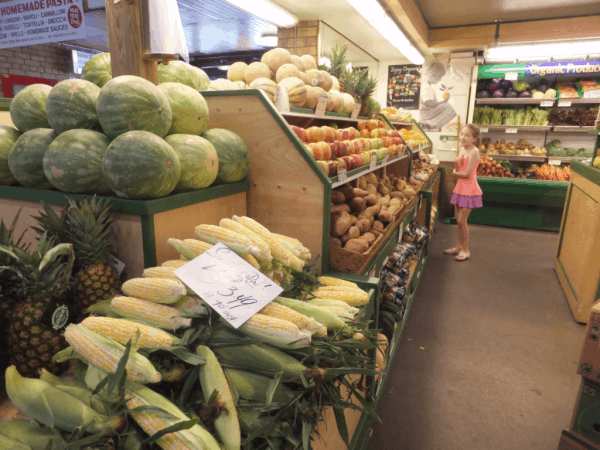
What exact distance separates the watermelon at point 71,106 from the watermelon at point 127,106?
4.0 inches

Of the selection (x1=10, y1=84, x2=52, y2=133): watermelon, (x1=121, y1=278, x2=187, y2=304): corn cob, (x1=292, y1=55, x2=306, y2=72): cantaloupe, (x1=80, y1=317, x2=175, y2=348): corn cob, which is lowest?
(x1=80, y1=317, x2=175, y2=348): corn cob

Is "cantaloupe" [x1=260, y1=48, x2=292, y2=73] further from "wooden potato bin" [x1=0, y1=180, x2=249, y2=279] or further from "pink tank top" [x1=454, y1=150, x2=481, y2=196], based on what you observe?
"pink tank top" [x1=454, y1=150, x2=481, y2=196]

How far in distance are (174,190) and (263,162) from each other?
521 mm

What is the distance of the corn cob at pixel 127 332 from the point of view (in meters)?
0.95

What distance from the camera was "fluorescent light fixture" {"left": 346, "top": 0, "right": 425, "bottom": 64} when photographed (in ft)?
13.3

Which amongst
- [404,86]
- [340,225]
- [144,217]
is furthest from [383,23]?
[144,217]

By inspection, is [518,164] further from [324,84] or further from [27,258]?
[27,258]

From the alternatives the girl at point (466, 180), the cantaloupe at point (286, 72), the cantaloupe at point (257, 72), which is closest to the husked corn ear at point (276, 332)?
the cantaloupe at point (286, 72)

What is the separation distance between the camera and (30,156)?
1.51 meters

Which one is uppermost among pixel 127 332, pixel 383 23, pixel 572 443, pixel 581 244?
pixel 383 23

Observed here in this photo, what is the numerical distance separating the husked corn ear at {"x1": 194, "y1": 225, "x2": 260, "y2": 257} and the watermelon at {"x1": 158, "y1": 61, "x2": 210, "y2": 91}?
1100 mm

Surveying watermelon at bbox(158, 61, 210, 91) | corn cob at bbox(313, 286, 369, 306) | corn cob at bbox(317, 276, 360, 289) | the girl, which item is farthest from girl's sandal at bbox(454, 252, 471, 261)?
watermelon at bbox(158, 61, 210, 91)

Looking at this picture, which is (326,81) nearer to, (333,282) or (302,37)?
(333,282)

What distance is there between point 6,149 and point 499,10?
646cm
